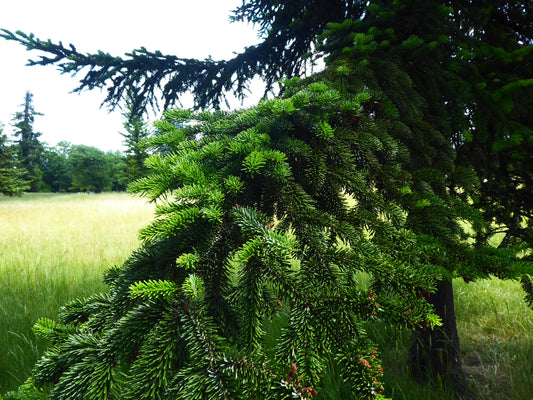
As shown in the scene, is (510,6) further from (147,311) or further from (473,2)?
(147,311)

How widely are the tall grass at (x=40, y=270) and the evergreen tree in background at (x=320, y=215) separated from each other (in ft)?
1.08

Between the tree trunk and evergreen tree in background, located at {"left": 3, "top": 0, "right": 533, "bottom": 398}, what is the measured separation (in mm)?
19

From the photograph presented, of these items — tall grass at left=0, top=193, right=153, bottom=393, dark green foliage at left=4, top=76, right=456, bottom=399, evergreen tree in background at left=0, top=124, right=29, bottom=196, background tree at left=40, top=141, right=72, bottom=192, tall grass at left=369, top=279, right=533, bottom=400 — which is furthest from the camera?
background tree at left=40, top=141, right=72, bottom=192

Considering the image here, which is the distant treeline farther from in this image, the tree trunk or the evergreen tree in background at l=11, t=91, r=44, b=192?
the tree trunk

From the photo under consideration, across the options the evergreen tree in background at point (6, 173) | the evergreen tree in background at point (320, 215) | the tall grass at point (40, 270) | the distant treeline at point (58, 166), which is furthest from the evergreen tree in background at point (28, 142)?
the evergreen tree in background at point (320, 215)

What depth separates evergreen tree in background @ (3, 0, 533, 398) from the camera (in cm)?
81

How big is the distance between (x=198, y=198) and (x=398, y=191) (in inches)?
39.5

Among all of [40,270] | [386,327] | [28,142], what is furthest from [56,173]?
[386,327]

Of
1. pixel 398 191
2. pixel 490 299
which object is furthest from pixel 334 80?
pixel 490 299

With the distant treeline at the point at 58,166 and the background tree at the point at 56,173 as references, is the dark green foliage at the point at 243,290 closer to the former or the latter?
the distant treeline at the point at 58,166

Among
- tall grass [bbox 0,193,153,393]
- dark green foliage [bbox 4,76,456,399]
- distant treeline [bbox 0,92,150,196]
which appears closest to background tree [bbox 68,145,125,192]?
distant treeline [bbox 0,92,150,196]

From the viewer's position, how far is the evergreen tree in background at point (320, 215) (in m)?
0.81

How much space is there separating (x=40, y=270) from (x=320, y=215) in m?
5.86

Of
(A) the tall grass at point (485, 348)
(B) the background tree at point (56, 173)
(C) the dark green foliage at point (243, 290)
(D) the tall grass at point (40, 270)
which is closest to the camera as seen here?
(C) the dark green foliage at point (243, 290)
